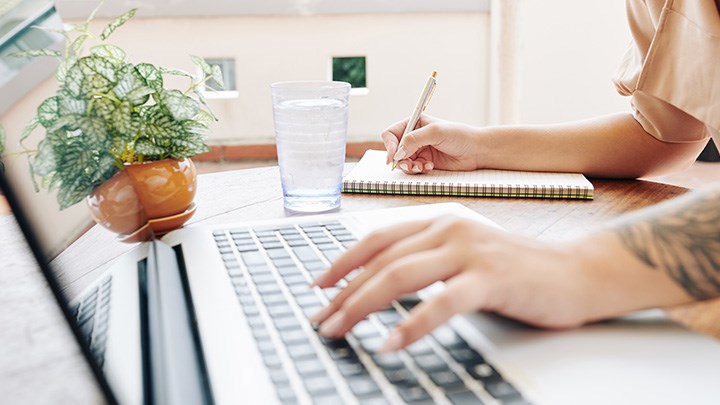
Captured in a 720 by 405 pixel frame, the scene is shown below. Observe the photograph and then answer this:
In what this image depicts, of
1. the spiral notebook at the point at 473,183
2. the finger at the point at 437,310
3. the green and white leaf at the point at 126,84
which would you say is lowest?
the spiral notebook at the point at 473,183

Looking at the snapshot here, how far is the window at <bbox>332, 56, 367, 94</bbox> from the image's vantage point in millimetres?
2959

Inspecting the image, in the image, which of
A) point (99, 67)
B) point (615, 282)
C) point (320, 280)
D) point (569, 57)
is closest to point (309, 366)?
point (320, 280)

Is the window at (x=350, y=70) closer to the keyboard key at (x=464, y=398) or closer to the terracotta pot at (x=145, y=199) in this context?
the terracotta pot at (x=145, y=199)

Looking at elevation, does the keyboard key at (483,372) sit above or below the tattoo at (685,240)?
below

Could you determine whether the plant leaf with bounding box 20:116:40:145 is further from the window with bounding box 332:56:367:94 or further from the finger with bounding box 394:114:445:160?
the window with bounding box 332:56:367:94

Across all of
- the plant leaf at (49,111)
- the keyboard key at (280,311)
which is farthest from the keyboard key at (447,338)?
the plant leaf at (49,111)

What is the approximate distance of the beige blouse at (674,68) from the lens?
0.91 metres

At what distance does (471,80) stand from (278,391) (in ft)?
8.81

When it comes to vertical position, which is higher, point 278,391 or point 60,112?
point 60,112

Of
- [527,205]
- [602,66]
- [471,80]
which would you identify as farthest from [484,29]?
[527,205]

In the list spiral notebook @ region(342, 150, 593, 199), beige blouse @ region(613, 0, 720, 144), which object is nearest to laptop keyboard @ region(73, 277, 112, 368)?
spiral notebook @ region(342, 150, 593, 199)

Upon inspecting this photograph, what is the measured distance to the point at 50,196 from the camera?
1.33 ft

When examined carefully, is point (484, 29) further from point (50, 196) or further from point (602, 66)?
point (50, 196)

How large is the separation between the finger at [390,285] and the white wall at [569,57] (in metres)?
2.44
